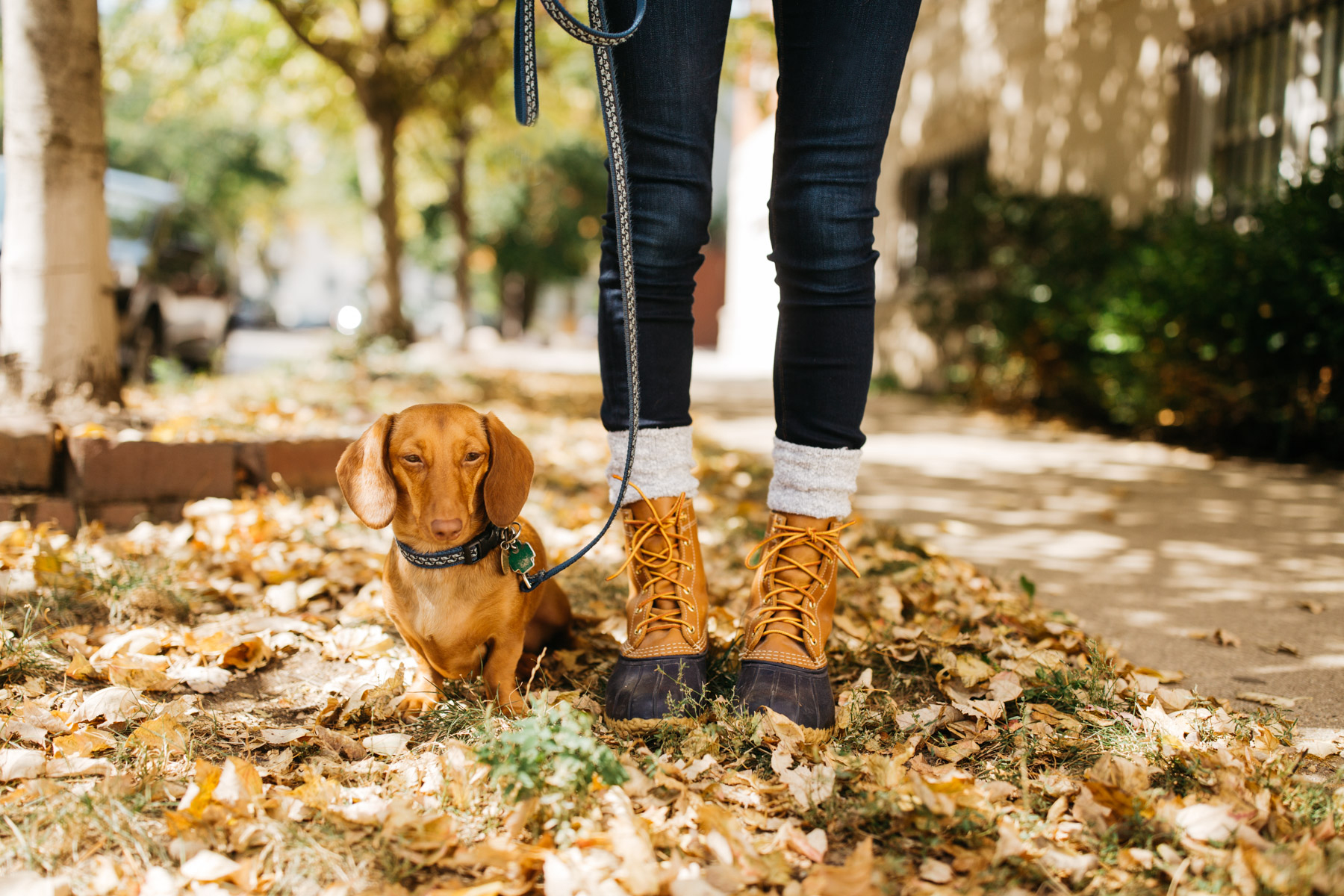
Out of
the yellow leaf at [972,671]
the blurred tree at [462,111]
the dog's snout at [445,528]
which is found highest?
the blurred tree at [462,111]

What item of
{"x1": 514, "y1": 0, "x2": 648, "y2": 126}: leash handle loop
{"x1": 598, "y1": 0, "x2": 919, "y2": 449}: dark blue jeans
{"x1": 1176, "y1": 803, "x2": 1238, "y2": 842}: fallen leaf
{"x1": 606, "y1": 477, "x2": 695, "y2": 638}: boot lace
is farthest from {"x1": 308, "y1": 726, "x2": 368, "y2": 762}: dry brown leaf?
{"x1": 1176, "y1": 803, "x2": 1238, "y2": 842}: fallen leaf

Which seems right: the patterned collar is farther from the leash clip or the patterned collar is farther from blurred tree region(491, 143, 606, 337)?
blurred tree region(491, 143, 606, 337)

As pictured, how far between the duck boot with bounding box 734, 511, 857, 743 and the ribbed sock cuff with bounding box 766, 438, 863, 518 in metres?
0.02

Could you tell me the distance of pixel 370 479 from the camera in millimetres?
1659

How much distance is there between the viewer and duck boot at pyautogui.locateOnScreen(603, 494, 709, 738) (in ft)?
5.61

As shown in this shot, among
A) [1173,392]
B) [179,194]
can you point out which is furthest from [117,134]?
[1173,392]

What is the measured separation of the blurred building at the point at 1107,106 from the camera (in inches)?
228

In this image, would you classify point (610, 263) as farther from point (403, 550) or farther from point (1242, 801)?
point (1242, 801)

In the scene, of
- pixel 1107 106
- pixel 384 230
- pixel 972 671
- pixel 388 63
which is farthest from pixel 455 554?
pixel 384 230

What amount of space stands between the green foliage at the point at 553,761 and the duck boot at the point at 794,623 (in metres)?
0.41

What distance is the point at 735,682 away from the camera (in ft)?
6.05

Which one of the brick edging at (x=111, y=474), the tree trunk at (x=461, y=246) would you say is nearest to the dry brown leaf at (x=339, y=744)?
the brick edging at (x=111, y=474)

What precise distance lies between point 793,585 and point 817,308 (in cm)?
55

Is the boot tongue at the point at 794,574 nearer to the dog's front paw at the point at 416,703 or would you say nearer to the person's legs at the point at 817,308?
the person's legs at the point at 817,308
